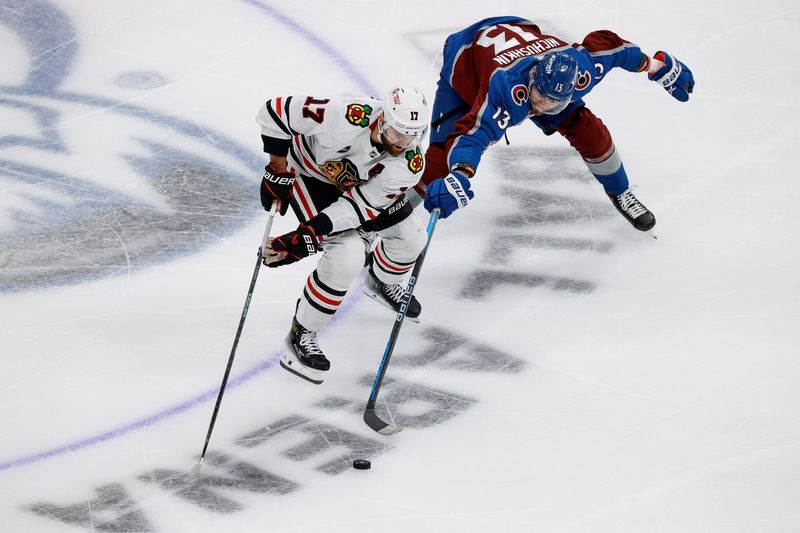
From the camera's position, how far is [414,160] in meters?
4.12

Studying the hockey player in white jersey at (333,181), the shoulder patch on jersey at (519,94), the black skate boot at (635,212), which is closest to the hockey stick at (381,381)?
the hockey player in white jersey at (333,181)

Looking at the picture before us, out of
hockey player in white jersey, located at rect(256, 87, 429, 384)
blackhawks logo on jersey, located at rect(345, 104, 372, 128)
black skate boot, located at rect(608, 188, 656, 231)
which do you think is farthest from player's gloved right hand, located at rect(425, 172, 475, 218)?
black skate boot, located at rect(608, 188, 656, 231)

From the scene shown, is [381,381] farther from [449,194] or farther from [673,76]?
[673,76]

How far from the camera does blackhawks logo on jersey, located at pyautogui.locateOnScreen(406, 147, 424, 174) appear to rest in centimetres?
411

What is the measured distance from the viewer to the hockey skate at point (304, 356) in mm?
4340

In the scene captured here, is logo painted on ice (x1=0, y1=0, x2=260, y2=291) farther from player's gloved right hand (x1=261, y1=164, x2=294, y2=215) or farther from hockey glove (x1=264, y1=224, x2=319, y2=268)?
hockey glove (x1=264, y1=224, x2=319, y2=268)

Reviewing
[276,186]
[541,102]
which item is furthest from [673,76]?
[276,186]

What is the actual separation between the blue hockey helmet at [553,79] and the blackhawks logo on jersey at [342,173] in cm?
94

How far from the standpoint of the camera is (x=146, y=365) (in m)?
4.41

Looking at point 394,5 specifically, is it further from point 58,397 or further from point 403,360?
point 58,397

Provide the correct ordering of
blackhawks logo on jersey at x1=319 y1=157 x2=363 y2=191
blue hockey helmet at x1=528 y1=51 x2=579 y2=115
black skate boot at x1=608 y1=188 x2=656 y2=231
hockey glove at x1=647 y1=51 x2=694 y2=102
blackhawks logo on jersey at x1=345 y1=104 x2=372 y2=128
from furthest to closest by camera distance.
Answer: black skate boot at x1=608 y1=188 x2=656 y2=231 → hockey glove at x1=647 y1=51 x2=694 y2=102 → blue hockey helmet at x1=528 y1=51 x2=579 y2=115 → blackhawks logo on jersey at x1=319 y1=157 x2=363 y2=191 → blackhawks logo on jersey at x1=345 y1=104 x2=372 y2=128

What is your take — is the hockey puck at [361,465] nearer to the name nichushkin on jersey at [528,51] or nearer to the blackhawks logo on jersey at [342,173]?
the blackhawks logo on jersey at [342,173]

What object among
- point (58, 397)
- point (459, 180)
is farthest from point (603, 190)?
A: point (58, 397)

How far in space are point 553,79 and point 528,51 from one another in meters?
0.42
